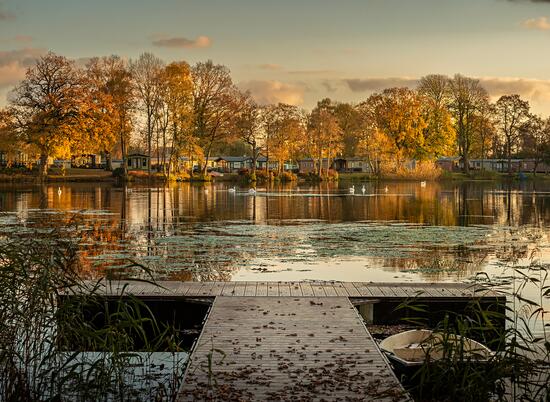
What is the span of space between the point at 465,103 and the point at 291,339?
94128mm

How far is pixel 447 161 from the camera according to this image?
4921 inches

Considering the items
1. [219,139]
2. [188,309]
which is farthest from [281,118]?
[188,309]

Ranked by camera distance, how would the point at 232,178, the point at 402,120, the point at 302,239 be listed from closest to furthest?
the point at 302,239 < the point at 402,120 < the point at 232,178

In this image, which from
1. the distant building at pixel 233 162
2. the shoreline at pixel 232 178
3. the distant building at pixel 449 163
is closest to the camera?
the shoreline at pixel 232 178

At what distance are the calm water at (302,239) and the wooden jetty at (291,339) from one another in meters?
2.85

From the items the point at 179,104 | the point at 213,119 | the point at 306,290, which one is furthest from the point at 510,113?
the point at 306,290

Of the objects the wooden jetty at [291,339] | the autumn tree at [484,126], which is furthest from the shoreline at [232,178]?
the wooden jetty at [291,339]

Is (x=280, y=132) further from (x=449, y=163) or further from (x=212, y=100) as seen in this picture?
(x=449, y=163)

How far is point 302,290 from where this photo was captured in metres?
12.9

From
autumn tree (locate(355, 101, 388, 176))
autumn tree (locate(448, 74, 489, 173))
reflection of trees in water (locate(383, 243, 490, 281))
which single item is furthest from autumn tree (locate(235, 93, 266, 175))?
reflection of trees in water (locate(383, 243, 490, 281))

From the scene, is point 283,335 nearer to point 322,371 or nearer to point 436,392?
point 322,371

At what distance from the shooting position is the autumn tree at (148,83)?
8126 cm

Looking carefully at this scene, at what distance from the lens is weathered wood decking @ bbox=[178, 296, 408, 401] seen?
730 centimetres

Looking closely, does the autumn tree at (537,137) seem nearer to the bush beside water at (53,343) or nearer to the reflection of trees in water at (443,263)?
the reflection of trees in water at (443,263)
